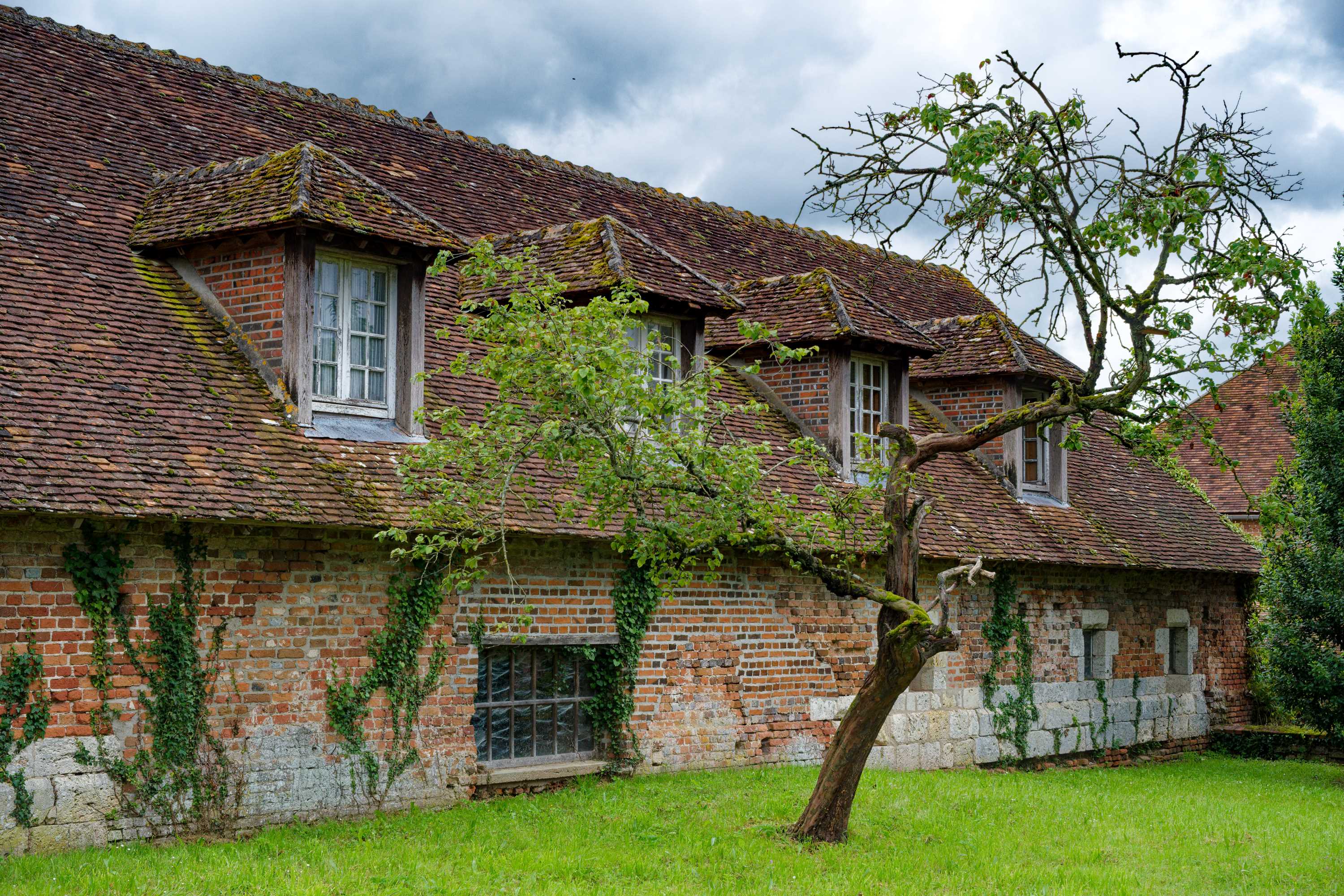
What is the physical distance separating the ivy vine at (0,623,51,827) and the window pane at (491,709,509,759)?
12.9ft

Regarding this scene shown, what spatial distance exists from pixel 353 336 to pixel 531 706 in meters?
3.65

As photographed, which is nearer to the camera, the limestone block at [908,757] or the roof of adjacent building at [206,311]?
the roof of adjacent building at [206,311]

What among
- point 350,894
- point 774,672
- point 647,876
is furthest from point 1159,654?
point 350,894

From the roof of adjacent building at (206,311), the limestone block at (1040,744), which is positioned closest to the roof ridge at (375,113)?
the roof of adjacent building at (206,311)

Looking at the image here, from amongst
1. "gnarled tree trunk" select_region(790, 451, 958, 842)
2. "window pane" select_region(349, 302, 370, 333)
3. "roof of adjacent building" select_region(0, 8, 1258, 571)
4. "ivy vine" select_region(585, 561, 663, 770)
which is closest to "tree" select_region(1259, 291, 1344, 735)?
"roof of adjacent building" select_region(0, 8, 1258, 571)

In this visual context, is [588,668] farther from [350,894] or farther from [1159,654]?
[1159,654]

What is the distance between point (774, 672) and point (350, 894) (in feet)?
21.0

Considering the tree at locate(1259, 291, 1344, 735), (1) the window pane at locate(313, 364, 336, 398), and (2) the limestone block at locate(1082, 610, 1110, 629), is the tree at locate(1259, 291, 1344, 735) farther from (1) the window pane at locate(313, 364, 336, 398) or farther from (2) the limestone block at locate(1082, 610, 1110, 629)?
(1) the window pane at locate(313, 364, 336, 398)

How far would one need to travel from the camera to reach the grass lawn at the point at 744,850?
8391mm

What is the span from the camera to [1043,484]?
17.6m

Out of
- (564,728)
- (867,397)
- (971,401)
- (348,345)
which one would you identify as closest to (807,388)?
(867,397)

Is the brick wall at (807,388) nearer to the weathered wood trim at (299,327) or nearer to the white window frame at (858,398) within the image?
the white window frame at (858,398)

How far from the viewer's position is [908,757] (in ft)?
48.9

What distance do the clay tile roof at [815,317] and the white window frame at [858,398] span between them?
1.36 feet
